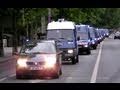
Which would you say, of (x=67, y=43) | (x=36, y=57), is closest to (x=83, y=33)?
Result: (x=67, y=43)

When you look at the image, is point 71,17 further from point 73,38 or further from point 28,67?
point 28,67

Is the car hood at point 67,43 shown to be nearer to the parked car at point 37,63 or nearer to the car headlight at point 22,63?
the parked car at point 37,63

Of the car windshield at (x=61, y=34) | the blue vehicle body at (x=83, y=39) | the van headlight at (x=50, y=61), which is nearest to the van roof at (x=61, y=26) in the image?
the car windshield at (x=61, y=34)

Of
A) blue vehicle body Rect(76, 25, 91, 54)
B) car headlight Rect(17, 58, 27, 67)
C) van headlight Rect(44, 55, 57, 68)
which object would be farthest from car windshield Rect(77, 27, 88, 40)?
car headlight Rect(17, 58, 27, 67)

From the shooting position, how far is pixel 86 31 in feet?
155

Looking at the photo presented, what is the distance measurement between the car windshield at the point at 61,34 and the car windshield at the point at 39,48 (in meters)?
8.09

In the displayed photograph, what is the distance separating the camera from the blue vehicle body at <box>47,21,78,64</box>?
103 feet

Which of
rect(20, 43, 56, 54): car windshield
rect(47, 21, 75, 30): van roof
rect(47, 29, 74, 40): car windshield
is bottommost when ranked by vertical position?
rect(20, 43, 56, 54): car windshield

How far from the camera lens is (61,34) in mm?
31609

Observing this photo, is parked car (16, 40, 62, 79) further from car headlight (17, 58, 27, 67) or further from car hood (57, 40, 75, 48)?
car hood (57, 40, 75, 48)

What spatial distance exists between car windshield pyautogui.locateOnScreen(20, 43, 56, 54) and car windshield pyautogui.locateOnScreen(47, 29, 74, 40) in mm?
8092

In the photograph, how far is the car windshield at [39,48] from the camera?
22391mm
